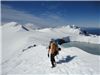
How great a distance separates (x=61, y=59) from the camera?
12.3 m

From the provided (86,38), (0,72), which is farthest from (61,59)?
(86,38)

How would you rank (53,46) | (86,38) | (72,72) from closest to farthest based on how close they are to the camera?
1. (72,72)
2. (53,46)
3. (86,38)

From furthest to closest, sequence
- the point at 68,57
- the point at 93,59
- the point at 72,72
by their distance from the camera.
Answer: the point at 68,57
the point at 93,59
the point at 72,72

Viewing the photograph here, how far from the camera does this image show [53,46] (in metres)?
10.6

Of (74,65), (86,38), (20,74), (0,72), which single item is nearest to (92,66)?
(74,65)

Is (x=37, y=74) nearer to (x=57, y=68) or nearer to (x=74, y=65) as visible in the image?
(x=57, y=68)

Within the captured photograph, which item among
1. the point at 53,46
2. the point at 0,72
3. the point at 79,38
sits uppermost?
the point at 53,46

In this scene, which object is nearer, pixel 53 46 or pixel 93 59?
pixel 53 46

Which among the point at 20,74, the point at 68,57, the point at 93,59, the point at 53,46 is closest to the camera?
the point at 20,74

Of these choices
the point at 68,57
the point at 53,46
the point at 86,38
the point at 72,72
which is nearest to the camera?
the point at 72,72

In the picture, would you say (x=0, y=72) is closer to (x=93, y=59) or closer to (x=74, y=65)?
(x=74, y=65)

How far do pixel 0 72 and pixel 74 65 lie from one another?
481cm

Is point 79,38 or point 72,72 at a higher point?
point 72,72

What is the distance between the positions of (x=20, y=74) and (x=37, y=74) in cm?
108
